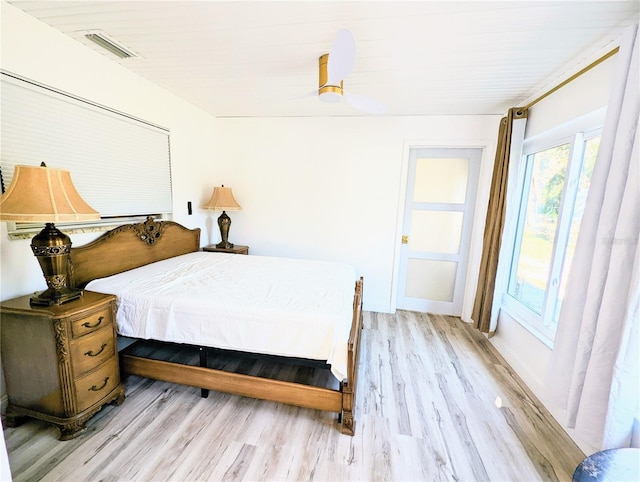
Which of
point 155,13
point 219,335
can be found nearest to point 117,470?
point 219,335

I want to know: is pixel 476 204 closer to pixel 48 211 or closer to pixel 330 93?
pixel 330 93

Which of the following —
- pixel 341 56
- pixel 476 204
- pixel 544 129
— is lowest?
pixel 476 204

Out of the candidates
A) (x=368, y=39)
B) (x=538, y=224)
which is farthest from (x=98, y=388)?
(x=538, y=224)

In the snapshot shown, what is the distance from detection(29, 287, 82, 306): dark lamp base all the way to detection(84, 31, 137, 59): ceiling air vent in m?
1.74

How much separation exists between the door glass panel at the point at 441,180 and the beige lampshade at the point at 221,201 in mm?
2338

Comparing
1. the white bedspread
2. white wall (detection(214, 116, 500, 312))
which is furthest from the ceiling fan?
the white bedspread

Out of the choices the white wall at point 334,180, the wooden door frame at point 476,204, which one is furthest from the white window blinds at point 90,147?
the wooden door frame at point 476,204

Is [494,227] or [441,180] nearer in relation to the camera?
[494,227]

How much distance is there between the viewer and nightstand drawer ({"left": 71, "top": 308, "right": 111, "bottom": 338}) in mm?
1558

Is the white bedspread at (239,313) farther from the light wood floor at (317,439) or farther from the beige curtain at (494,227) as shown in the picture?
the beige curtain at (494,227)

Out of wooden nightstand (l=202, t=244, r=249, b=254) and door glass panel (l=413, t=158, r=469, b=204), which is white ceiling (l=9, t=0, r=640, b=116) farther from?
wooden nightstand (l=202, t=244, r=249, b=254)

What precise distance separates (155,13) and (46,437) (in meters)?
2.64

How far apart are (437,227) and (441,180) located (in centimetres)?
59

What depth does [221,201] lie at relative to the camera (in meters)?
3.39
